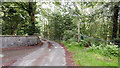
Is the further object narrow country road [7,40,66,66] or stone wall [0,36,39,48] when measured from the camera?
stone wall [0,36,39,48]

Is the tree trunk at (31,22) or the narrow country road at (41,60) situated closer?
the narrow country road at (41,60)

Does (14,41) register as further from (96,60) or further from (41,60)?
(96,60)

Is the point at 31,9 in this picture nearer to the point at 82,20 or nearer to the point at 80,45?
the point at 82,20

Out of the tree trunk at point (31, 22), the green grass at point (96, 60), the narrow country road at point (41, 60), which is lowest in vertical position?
the narrow country road at point (41, 60)

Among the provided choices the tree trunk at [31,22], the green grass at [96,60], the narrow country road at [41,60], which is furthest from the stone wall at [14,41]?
the green grass at [96,60]

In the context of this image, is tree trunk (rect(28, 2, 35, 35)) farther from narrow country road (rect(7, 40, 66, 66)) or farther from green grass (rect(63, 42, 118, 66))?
green grass (rect(63, 42, 118, 66))

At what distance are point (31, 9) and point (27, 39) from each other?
6.99 meters

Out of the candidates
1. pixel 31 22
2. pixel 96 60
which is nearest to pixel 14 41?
pixel 31 22

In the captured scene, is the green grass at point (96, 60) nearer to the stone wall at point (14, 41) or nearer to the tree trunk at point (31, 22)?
the stone wall at point (14, 41)

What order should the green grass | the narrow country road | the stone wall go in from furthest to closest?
the stone wall → the narrow country road → the green grass

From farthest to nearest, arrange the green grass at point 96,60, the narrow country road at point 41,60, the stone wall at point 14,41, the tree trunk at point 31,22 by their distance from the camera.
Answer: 1. the tree trunk at point 31,22
2. the stone wall at point 14,41
3. the narrow country road at point 41,60
4. the green grass at point 96,60

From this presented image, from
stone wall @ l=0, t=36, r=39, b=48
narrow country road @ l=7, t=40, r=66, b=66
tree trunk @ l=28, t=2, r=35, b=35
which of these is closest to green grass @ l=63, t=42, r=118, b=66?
narrow country road @ l=7, t=40, r=66, b=66

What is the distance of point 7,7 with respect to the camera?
12273 mm

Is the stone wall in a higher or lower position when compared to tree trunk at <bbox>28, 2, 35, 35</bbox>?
lower
